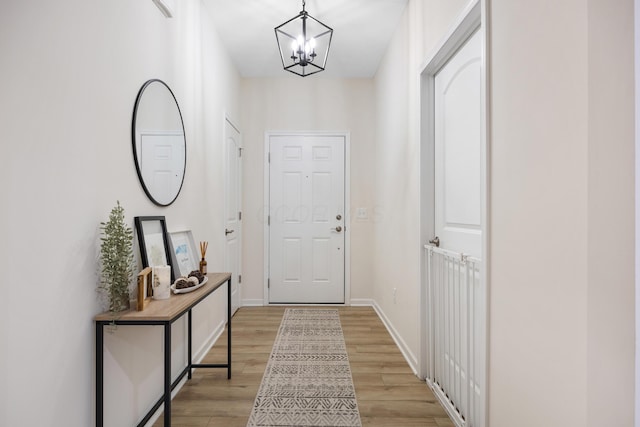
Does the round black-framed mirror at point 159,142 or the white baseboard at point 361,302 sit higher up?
the round black-framed mirror at point 159,142

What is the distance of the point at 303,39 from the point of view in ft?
8.80

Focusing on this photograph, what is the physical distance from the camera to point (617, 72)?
86cm

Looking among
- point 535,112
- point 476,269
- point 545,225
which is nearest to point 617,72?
point 535,112

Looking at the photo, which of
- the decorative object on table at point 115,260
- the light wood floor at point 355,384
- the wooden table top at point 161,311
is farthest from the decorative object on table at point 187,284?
the light wood floor at point 355,384

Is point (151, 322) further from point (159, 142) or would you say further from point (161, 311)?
point (159, 142)

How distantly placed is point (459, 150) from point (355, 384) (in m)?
1.60

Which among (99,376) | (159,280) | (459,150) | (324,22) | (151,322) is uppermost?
(324,22)

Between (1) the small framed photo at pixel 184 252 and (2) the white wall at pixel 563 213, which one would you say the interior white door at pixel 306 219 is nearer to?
(1) the small framed photo at pixel 184 252

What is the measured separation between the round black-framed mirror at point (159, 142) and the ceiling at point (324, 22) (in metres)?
1.21

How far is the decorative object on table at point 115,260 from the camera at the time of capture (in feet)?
4.58

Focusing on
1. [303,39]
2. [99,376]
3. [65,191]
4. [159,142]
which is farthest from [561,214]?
[303,39]

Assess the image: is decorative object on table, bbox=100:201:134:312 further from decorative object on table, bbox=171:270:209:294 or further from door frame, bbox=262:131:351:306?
door frame, bbox=262:131:351:306

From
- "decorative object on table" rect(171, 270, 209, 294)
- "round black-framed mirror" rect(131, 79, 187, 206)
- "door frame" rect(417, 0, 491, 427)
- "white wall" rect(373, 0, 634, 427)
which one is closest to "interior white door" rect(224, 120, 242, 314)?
"round black-framed mirror" rect(131, 79, 187, 206)

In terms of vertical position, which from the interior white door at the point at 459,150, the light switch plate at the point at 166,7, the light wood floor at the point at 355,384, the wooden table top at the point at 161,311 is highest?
the light switch plate at the point at 166,7
